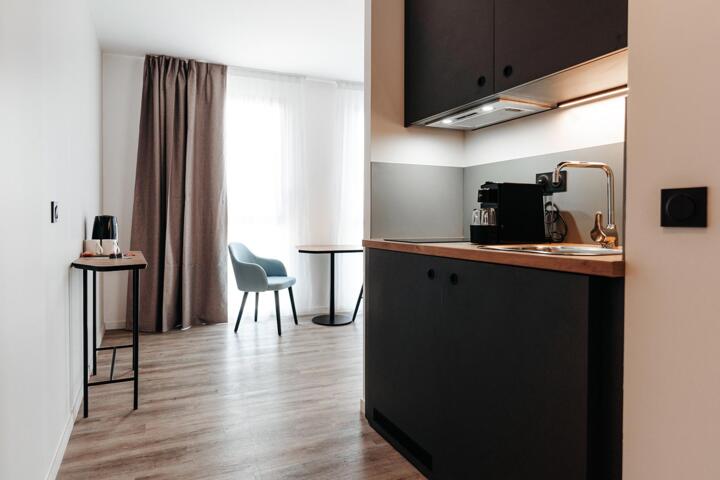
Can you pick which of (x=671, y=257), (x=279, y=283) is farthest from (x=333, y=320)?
(x=671, y=257)

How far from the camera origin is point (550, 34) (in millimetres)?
1476

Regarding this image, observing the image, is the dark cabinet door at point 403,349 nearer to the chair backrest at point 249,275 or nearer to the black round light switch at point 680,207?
the black round light switch at point 680,207

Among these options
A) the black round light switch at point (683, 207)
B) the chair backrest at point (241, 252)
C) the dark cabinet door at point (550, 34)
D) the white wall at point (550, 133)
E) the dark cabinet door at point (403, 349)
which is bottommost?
the dark cabinet door at point (403, 349)

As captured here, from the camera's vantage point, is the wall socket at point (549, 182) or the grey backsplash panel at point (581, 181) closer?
the grey backsplash panel at point (581, 181)

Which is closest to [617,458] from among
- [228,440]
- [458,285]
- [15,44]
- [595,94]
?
[458,285]

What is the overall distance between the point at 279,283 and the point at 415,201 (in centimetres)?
218

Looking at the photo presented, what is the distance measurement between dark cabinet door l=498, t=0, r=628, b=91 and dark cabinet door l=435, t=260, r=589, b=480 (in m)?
0.68

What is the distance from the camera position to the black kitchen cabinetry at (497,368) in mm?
1135

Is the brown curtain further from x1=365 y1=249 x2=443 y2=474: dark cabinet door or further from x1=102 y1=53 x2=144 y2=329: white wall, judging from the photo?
x1=365 y1=249 x2=443 y2=474: dark cabinet door

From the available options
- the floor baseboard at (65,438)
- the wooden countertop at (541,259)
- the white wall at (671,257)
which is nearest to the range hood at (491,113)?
the wooden countertop at (541,259)

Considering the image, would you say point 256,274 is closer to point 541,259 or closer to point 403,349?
point 403,349

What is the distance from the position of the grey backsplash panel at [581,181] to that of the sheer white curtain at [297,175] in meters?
3.04

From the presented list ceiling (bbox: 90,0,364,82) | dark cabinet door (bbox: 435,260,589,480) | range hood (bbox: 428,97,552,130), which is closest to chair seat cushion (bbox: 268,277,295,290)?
ceiling (bbox: 90,0,364,82)

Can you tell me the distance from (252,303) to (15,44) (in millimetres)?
3659
